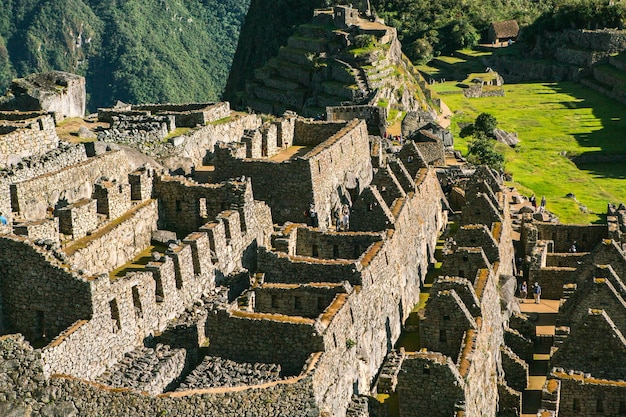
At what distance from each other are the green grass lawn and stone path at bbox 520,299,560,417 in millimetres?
17515

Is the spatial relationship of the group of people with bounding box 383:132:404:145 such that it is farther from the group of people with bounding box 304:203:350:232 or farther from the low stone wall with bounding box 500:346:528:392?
the low stone wall with bounding box 500:346:528:392

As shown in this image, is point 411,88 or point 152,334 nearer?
point 152,334

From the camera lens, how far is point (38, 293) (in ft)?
79.7

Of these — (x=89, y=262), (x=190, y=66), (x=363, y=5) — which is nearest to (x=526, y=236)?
(x=89, y=262)

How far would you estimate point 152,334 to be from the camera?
83.5 ft

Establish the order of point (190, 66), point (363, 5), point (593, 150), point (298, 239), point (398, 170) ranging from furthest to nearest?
1. point (190, 66)
2. point (363, 5)
3. point (593, 150)
4. point (398, 170)
5. point (298, 239)

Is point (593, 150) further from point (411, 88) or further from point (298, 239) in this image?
point (298, 239)

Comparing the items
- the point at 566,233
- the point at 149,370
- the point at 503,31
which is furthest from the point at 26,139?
the point at 503,31

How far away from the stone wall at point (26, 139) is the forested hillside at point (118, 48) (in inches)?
4119

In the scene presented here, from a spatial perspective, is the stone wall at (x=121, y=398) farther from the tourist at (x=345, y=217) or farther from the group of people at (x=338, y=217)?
the tourist at (x=345, y=217)

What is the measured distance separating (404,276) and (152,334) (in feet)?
30.4

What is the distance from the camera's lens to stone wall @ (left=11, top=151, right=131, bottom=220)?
2900cm

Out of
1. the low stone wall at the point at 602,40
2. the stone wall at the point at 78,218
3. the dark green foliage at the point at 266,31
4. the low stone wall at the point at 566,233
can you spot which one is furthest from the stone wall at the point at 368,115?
the dark green foliage at the point at 266,31

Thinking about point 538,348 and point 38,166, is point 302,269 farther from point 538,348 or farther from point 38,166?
point 38,166
